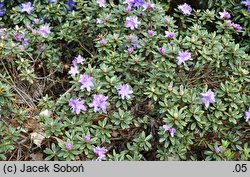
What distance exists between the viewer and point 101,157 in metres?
3.02

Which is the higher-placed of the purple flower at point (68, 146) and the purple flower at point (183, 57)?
the purple flower at point (183, 57)

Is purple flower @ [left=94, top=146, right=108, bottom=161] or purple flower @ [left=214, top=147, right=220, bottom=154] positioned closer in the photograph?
purple flower @ [left=94, top=146, right=108, bottom=161]

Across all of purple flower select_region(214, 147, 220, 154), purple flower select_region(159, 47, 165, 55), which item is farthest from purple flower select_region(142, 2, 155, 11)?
purple flower select_region(214, 147, 220, 154)

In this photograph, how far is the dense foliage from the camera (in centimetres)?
312

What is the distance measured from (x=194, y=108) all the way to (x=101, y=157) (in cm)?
65

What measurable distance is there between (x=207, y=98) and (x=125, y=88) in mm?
527

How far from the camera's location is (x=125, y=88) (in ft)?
10.5

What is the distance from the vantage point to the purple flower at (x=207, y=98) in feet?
10.2

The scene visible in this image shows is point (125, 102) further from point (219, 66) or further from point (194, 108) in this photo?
point (219, 66)

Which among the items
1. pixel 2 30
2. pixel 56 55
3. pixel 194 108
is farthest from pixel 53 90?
pixel 194 108

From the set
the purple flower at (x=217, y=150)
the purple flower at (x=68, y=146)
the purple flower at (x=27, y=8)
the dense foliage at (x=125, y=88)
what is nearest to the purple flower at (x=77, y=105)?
the dense foliage at (x=125, y=88)

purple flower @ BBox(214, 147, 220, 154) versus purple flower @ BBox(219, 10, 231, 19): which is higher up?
purple flower @ BBox(219, 10, 231, 19)

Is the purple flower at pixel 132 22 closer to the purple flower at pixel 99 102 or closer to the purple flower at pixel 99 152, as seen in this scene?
the purple flower at pixel 99 102

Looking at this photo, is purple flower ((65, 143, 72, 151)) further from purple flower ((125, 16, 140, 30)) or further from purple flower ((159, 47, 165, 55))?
purple flower ((125, 16, 140, 30))
